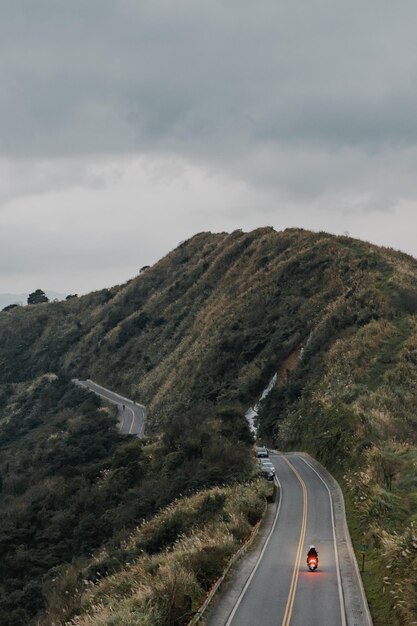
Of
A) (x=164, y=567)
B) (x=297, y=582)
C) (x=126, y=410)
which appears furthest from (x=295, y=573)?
(x=126, y=410)

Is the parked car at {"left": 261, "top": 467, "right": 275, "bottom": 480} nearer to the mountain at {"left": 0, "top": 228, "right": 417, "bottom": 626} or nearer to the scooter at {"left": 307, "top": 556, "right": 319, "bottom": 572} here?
the mountain at {"left": 0, "top": 228, "right": 417, "bottom": 626}

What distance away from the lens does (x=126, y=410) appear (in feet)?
270

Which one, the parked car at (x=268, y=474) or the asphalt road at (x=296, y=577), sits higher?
the parked car at (x=268, y=474)

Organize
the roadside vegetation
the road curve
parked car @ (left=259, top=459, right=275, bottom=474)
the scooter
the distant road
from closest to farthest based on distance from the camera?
the roadside vegetation → the road curve → the scooter → parked car @ (left=259, top=459, right=275, bottom=474) → the distant road

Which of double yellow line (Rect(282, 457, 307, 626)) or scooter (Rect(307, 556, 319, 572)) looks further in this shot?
scooter (Rect(307, 556, 319, 572))

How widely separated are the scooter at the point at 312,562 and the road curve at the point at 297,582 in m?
0.22

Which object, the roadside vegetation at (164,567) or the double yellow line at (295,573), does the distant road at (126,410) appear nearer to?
the roadside vegetation at (164,567)

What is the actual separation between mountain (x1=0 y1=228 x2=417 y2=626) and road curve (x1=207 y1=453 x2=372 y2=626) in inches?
45.7

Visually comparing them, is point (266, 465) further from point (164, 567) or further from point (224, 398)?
point (224, 398)

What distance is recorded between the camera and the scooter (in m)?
22.1

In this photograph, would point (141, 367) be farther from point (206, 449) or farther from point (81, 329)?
point (206, 449)

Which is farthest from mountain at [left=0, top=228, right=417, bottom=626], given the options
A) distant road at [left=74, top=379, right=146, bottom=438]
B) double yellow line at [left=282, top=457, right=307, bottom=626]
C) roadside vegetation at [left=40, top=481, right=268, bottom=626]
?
double yellow line at [left=282, top=457, right=307, bottom=626]

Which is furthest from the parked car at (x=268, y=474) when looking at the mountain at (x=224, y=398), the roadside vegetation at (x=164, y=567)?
the roadside vegetation at (x=164, y=567)

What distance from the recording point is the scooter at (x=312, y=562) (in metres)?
22.1
